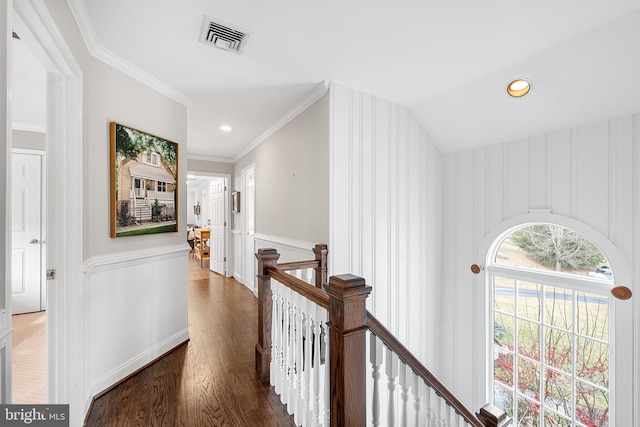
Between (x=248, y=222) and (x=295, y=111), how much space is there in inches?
98.7

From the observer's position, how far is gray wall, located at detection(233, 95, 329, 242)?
2.58m

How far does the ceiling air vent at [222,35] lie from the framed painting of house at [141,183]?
928 mm

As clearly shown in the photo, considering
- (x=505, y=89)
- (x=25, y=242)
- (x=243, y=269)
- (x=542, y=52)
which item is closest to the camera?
(x=542, y=52)

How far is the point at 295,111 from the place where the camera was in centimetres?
304

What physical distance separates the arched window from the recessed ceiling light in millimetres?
1227

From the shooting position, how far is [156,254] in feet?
7.85

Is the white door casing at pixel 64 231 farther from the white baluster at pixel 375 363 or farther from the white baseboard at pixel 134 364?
the white baluster at pixel 375 363

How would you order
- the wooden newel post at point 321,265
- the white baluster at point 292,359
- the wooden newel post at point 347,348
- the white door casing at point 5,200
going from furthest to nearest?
the wooden newel post at point 321,265
the white baluster at point 292,359
the wooden newel post at point 347,348
the white door casing at point 5,200

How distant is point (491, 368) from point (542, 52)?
2922mm

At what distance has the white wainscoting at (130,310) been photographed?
1.88 metres

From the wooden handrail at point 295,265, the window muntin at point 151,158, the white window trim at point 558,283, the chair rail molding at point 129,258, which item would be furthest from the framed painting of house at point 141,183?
the white window trim at point 558,283

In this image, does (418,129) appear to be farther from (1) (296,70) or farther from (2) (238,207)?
(2) (238,207)

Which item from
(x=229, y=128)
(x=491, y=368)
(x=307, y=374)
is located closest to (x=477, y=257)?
(x=491, y=368)

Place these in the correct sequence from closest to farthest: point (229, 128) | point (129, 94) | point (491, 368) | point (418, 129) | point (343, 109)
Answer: point (129, 94) < point (343, 109) < point (491, 368) < point (418, 129) < point (229, 128)
